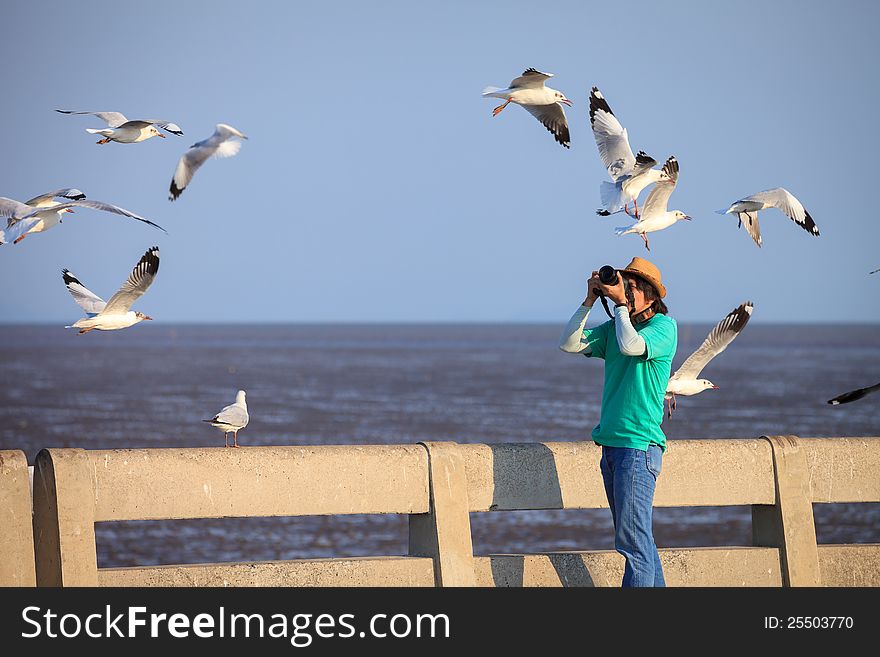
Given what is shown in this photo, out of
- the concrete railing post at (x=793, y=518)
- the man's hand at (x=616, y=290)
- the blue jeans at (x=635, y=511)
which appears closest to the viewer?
the blue jeans at (x=635, y=511)

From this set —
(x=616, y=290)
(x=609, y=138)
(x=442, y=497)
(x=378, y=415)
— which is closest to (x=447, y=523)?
(x=442, y=497)

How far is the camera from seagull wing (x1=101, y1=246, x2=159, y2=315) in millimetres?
7922

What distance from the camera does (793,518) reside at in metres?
7.27

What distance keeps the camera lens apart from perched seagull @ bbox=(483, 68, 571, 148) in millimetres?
3540

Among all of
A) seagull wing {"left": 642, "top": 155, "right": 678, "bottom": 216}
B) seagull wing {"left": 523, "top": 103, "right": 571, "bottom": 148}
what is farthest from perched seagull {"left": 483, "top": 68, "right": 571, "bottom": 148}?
seagull wing {"left": 642, "top": 155, "right": 678, "bottom": 216}

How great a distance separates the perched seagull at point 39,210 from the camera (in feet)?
26.2

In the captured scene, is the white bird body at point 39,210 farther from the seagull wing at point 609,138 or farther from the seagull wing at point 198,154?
the seagull wing at point 609,138

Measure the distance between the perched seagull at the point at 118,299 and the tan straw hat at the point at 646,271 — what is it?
300 centimetres

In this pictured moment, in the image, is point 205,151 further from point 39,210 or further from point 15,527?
point 15,527

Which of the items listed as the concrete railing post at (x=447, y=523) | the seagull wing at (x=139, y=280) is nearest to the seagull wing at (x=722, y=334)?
the concrete railing post at (x=447, y=523)

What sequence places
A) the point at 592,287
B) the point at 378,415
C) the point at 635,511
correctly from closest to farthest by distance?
the point at 635,511
the point at 592,287
the point at 378,415

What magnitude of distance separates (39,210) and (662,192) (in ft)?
13.6

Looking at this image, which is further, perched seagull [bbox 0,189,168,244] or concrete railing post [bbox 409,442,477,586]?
perched seagull [bbox 0,189,168,244]

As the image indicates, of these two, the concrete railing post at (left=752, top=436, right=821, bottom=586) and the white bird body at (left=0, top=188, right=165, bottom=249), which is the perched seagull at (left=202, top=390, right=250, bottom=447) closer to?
the white bird body at (left=0, top=188, right=165, bottom=249)
